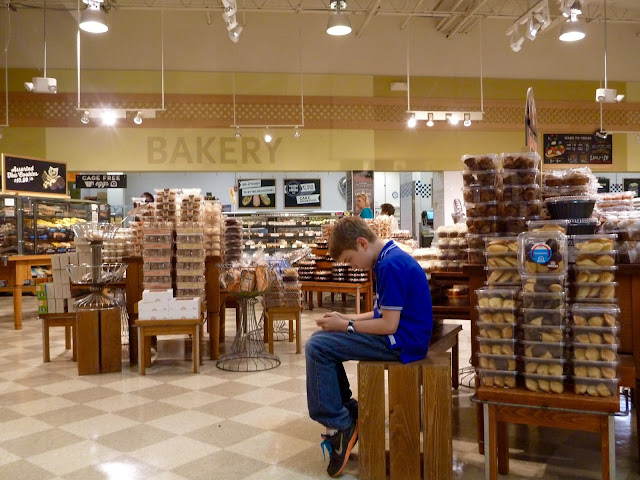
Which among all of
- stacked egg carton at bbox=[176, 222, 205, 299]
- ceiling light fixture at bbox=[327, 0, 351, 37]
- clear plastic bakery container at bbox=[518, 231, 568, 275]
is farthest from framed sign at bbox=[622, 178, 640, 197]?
clear plastic bakery container at bbox=[518, 231, 568, 275]

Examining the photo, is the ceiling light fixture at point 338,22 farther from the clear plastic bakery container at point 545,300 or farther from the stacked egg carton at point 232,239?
the clear plastic bakery container at point 545,300

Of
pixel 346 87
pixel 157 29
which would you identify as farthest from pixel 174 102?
pixel 346 87

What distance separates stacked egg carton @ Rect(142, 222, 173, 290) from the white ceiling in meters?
7.09

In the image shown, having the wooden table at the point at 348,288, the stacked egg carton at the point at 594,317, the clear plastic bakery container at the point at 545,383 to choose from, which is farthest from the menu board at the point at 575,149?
the clear plastic bakery container at the point at 545,383

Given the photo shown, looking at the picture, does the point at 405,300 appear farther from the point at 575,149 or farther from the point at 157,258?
the point at 575,149

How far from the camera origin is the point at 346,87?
12.5 meters

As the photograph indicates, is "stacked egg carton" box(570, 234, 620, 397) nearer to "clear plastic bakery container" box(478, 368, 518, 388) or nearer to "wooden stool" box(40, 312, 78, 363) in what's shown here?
"clear plastic bakery container" box(478, 368, 518, 388)

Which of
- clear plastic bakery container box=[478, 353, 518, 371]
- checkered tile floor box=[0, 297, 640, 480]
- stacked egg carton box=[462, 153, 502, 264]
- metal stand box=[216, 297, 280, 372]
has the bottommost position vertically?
checkered tile floor box=[0, 297, 640, 480]

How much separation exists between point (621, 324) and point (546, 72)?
11.7 m

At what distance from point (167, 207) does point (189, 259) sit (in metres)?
0.79

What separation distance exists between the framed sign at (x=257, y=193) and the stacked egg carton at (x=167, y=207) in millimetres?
6985

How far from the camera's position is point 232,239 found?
6.75m

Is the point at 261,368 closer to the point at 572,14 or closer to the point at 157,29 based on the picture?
the point at 572,14

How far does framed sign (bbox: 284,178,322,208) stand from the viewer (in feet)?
42.3
